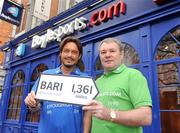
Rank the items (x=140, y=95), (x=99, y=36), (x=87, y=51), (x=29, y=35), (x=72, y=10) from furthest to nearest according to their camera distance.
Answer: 1. (x=29, y=35)
2. (x=72, y=10)
3. (x=87, y=51)
4. (x=99, y=36)
5. (x=140, y=95)

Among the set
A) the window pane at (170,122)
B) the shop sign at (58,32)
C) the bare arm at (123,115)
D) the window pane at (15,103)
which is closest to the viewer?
the bare arm at (123,115)

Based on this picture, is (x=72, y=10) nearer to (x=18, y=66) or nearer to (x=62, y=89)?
(x=18, y=66)

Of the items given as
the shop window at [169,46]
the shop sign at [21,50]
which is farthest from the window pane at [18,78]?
the shop window at [169,46]

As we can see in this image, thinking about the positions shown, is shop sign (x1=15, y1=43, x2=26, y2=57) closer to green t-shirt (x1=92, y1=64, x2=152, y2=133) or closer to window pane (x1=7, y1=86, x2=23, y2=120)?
window pane (x1=7, y1=86, x2=23, y2=120)

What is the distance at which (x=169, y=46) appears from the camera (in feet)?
12.4

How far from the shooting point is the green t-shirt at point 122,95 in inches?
63.9

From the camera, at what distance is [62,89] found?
5.80 feet

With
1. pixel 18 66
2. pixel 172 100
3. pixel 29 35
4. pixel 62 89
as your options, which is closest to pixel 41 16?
pixel 29 35

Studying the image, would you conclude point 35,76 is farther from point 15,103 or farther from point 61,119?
point 61,119

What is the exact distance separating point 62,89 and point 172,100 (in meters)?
2.38

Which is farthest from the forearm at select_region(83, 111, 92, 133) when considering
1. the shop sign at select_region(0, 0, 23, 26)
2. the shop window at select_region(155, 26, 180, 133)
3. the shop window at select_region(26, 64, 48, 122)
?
the shop sign at select_region(0, 0, 23, 26)

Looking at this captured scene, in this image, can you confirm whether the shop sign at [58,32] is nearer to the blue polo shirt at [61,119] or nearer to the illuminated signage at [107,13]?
the illuminated signage at [107,13]

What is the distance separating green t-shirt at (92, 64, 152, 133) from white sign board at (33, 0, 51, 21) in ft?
21.3

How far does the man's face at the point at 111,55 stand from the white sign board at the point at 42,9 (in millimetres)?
6347
